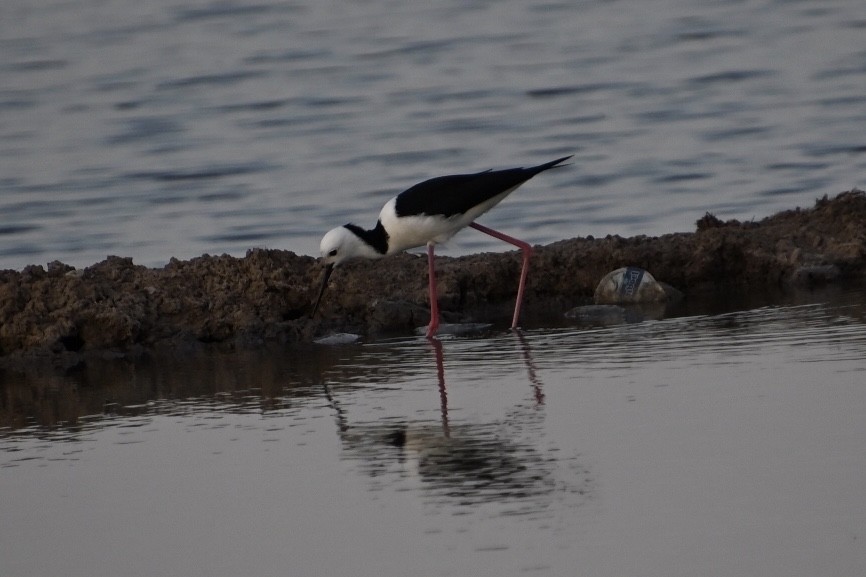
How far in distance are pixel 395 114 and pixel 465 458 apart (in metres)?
11.1

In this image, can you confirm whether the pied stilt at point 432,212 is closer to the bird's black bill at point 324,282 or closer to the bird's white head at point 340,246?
the bird's white head at point 340,246

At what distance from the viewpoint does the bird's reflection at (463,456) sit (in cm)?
528

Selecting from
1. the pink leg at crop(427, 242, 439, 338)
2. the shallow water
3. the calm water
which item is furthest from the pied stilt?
the calm water

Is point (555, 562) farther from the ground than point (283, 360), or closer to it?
closer to it

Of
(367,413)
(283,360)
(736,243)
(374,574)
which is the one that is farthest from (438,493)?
(736,243)

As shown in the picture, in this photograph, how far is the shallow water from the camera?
15.6ft

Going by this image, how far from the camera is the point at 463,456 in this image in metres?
5.75

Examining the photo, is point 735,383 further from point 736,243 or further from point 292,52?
point 292,52

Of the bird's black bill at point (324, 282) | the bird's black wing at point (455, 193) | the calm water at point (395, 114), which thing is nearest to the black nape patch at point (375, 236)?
the bird's black wing at point (455, 193)

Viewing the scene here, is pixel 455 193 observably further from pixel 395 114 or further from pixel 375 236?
pixel 395 114

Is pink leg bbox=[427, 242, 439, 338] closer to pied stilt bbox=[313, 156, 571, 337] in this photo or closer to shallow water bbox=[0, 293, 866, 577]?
pied stilt bbox=[313, 156, 571, 337]

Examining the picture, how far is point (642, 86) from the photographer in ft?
55.9

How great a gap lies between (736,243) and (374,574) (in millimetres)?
4932

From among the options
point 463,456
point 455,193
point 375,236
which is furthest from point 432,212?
→ point 463,456
